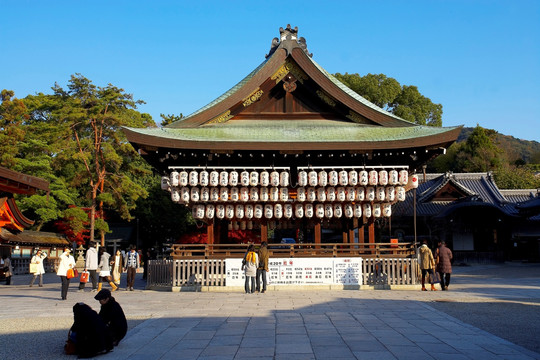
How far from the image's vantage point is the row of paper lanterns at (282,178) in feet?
63.0

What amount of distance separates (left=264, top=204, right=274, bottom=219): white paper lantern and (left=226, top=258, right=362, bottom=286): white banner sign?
1.84m

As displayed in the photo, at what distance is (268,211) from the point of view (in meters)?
20.0

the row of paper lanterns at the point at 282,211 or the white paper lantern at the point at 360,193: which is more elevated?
the white paper lantern at the point at 360,193

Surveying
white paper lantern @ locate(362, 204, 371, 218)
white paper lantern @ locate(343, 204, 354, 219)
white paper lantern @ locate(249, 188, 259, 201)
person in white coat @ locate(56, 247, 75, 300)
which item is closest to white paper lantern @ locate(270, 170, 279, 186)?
white paper lantern @ locate(249, 188, 259, 201)

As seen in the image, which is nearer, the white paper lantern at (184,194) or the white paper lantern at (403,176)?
the white paper lantern at (184,194)

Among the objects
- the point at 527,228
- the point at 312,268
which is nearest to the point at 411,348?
the point at 312,268

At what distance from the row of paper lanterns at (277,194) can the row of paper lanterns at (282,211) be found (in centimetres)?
42

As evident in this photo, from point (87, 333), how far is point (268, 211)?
40.6 feet

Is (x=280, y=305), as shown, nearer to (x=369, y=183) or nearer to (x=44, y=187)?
(x=369, y=183)

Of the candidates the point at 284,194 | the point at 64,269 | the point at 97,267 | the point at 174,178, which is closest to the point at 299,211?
the point at 284,194

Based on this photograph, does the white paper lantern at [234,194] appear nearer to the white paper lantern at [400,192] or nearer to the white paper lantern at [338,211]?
the white paper lantern at [338,211]

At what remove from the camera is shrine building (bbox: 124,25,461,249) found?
19250 mm

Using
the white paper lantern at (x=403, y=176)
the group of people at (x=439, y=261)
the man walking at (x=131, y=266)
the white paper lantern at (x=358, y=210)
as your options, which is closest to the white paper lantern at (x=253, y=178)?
the white paper lantern at (x=358, y=210)

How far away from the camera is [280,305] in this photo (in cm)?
1416
